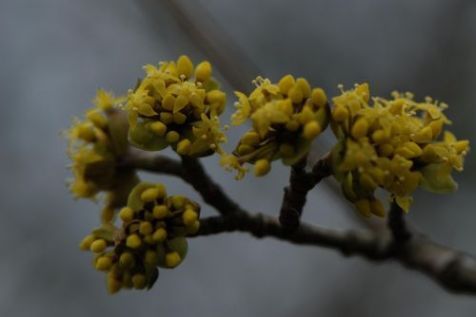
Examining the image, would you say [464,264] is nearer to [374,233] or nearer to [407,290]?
[374,233]

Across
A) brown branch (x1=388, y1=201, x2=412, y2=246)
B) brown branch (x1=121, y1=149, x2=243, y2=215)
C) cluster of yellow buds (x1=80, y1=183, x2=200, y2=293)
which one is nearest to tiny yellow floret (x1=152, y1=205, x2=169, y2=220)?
cluster of yellow buds (x1=80, y1=183, x2=200, y2=293)

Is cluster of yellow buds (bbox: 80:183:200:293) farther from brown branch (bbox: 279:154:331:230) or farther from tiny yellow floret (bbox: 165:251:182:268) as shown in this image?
brown branch (bbox: 279:154:331:230)

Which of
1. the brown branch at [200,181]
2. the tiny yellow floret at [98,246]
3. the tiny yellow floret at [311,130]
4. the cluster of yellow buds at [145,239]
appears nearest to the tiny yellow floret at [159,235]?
the cluster of yellow buds at [145,239]

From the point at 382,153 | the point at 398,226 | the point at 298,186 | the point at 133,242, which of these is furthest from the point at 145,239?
the point at 398,226

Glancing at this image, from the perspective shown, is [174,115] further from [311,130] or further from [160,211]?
[311,130]

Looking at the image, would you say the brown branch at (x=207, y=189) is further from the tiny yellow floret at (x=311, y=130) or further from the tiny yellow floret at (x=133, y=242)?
the tiny yellow floret at (x=311, y=130)

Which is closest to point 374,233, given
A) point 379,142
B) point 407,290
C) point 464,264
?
point 464,264
